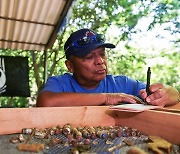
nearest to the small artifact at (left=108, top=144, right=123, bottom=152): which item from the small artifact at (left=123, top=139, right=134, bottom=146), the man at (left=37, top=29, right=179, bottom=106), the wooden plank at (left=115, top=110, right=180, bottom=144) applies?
the small artifact at (left=123, top=139, right=134, bottom=146)

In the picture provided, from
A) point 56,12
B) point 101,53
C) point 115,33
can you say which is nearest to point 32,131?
point 101,53

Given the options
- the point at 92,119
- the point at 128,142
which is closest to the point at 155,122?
the point at 128,142

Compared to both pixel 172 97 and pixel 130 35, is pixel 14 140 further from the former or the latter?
pixel 130 35

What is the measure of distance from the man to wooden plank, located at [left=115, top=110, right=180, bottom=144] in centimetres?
31

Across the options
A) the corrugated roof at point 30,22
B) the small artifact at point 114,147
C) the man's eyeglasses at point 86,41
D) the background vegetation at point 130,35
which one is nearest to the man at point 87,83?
the man's eyeglasses at point 86,41

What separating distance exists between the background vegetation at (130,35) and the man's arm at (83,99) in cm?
457

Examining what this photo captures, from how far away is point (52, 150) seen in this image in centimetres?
82

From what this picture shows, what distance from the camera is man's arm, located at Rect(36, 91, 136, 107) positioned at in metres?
1.51

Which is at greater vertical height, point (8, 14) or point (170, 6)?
point (170, 6)

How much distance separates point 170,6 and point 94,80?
457 cm

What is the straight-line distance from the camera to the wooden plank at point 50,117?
3.32 ft

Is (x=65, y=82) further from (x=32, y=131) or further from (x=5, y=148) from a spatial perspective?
(x=5, y=148)

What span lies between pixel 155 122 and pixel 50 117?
0.42 metres

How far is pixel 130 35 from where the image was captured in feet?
22.1
